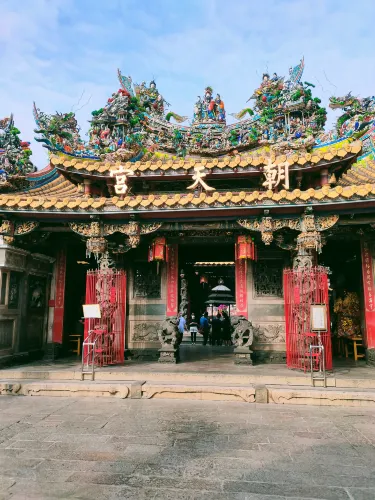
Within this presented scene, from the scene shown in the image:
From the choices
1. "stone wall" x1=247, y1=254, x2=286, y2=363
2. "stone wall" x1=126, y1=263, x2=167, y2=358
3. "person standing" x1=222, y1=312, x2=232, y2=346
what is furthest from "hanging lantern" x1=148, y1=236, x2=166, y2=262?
"person standing" x1=222, y1=312, x2=232, y2=346

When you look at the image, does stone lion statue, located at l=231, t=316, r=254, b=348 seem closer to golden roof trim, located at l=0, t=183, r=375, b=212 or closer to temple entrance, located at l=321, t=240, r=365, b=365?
temple entrance, located at l=321, t=240, r=365, b=365

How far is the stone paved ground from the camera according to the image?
130 inches

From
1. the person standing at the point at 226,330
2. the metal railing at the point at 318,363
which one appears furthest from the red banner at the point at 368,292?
the person standing at the point at 226,330

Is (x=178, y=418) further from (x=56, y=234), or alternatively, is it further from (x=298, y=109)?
(x=298, y=109)

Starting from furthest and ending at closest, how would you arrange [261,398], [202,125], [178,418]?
[202,125] → [261,398] → [178,418]

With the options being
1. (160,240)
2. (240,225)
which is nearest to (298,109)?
(240,225)

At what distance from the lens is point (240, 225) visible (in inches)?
345

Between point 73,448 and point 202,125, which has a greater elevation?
point 202,125

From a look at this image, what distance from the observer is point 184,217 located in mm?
8680

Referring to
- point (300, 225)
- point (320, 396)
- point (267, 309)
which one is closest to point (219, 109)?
point (300, 225)

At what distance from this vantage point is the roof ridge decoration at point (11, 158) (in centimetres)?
955

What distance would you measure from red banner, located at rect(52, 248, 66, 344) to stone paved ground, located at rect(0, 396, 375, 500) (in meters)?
4.42

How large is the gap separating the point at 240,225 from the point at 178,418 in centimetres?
485

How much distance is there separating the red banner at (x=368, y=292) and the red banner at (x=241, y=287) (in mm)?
3293
